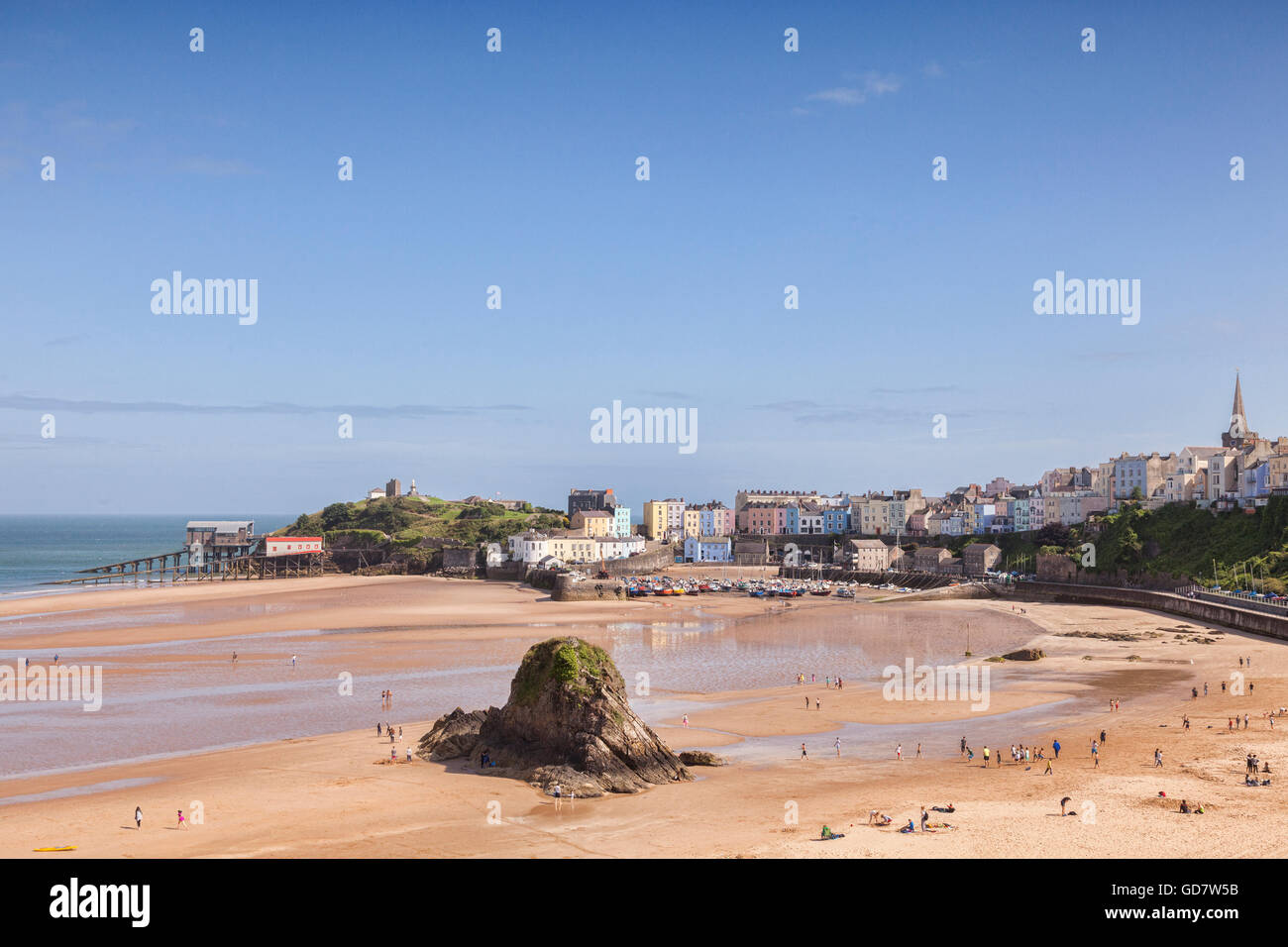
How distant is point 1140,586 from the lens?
72.7m

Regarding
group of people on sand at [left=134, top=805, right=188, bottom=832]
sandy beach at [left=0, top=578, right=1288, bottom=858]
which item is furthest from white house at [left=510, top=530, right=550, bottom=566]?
group of people on sand at [left=134, top=805, right=188, bottom=832]

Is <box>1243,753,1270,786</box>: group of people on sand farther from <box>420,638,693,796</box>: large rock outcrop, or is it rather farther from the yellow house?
the yellow house

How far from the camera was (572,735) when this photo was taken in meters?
24.3

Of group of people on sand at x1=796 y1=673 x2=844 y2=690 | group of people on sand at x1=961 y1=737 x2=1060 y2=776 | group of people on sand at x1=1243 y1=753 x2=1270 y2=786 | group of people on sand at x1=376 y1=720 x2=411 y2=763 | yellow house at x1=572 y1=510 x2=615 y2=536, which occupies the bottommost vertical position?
group of people on sand at x1=796 y1=673 x2=844 y2=690

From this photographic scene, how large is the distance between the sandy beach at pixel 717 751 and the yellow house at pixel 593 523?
70.5m

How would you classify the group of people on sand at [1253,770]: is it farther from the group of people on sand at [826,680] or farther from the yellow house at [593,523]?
the yellow house at [593,523]

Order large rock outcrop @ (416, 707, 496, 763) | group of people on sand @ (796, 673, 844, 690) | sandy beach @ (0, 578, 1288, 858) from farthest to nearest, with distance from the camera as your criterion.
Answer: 1. group of people on sand @ (796, 673, 844, 690)
2. large rock outcrop @ (416, 707, 496, 763)
3. sandy beach @ (0, 578, 1288, 858)

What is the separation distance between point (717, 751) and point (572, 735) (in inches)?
224

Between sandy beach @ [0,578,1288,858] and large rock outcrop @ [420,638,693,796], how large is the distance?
77 cm

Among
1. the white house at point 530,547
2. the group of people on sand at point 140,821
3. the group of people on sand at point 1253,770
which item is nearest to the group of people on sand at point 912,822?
the group of people on sand at point 1253,770

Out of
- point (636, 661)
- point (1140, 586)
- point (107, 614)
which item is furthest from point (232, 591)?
point (1140, 586)

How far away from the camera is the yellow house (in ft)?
427
